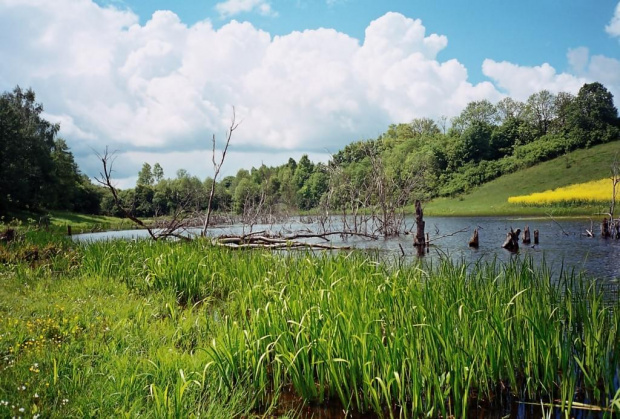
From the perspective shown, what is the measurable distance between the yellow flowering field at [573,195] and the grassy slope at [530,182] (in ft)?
4.79

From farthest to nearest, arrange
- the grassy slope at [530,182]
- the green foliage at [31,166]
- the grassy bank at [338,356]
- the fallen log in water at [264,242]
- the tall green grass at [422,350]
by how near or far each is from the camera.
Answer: the grassy slope at [530,182] < the green foliage at [31,166] < the fallen log in water at [264,242] < the tall green grass at [422,350] < the grassy bank at [338,356]

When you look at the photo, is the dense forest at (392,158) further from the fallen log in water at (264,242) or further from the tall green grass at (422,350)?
the tall green grass at (422,350)

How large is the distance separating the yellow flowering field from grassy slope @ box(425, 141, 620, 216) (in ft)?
4.79

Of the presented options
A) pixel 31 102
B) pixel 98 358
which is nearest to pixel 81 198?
pixel 31 102

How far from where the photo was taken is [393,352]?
3928 millimetres

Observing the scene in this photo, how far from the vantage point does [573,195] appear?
46625 millimetres

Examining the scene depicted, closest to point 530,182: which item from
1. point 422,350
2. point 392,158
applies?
point 392,158

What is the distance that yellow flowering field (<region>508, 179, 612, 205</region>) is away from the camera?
144ft

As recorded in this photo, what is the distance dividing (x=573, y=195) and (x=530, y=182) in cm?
1386

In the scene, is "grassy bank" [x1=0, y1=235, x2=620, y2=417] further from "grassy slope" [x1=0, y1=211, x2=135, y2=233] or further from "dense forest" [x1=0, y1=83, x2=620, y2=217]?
"grassy slope" [x1=0, y1=211, x2=135, y2=233]

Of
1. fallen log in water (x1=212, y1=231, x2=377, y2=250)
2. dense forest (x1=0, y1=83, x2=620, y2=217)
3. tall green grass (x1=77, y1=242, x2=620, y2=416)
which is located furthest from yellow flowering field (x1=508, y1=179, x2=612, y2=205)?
tall green grass (x1=77, y1=242, x2=620, y2=416)

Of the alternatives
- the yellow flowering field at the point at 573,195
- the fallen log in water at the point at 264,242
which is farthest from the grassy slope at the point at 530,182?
the fallen log in water at the point at 264,242

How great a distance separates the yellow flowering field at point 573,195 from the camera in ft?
144

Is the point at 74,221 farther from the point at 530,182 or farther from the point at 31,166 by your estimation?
the point at 530,182
